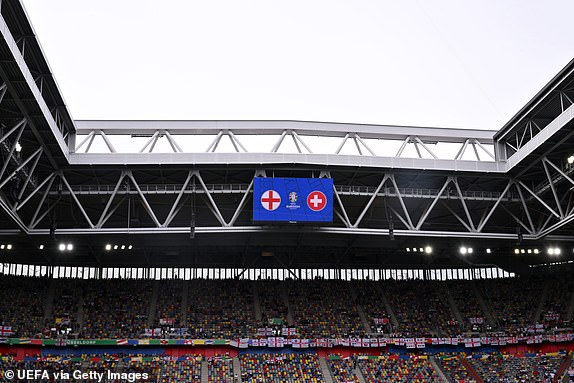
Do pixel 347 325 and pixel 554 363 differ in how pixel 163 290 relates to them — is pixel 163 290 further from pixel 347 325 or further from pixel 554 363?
pixel 554 363

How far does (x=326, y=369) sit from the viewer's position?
5469 centimetres

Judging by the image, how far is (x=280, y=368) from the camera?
5372 centimetres

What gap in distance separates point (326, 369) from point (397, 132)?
21.4 m

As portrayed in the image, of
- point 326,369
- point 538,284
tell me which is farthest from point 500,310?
point 326,369

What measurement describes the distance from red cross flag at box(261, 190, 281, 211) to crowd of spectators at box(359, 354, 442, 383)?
727 inches

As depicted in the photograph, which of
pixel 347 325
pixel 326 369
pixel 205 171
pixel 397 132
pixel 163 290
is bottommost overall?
pixel 326 369

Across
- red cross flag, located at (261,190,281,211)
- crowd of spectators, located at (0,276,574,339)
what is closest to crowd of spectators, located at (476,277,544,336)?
crowd of spectators, located at (0,276,574,339)

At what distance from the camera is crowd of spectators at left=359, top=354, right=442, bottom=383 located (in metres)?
53.6

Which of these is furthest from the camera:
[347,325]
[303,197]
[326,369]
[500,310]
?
[500,310]

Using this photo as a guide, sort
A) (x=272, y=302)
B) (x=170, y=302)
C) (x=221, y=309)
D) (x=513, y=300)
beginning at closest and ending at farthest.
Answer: (x=221, y=309) → (x=170, y=302) → (x=272, y=302) → (x=513, y=300)

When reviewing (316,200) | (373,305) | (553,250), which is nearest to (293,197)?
(316,200)

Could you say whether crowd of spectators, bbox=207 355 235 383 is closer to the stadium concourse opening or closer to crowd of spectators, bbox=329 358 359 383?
the stadium concourse opening

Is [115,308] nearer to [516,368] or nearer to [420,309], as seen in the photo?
[420,309]

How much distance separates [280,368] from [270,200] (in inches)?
659
